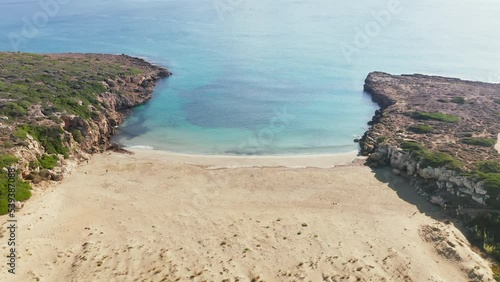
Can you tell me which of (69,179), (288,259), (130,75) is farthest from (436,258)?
(130,75)

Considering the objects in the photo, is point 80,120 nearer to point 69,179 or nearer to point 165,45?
point 69,179

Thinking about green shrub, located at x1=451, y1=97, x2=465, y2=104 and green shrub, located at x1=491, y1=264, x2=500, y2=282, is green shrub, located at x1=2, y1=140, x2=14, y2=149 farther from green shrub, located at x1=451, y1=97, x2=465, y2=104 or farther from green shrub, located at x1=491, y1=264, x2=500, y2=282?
green shrub, located at x1=451, y1=97, x2=465, y2=104

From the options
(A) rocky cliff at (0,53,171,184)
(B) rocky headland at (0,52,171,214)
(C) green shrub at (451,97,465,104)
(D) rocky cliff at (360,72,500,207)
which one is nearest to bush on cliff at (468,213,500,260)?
(D) rocky cliff at (360,72,500,207)

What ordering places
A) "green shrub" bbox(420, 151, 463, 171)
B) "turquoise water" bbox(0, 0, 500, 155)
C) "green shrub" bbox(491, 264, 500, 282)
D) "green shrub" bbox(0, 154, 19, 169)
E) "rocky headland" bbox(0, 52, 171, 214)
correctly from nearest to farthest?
1. "green shrub" bbox(491, 264, 500, 282)
2. "green shrub" bbox(0, 154, 19, 169)
3. "rocky headland" bbox(0, 52, 171, 214)
4. "green shrub" bbox(420, 151, 463, 171)
5. "turquoise water" bbox(0, 0, 500, 155)

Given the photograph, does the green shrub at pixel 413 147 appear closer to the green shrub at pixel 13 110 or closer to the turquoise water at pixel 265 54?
the turquoise water at pixel 265 54

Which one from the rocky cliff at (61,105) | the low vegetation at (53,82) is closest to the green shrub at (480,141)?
the rocky cliff at (61,105)
